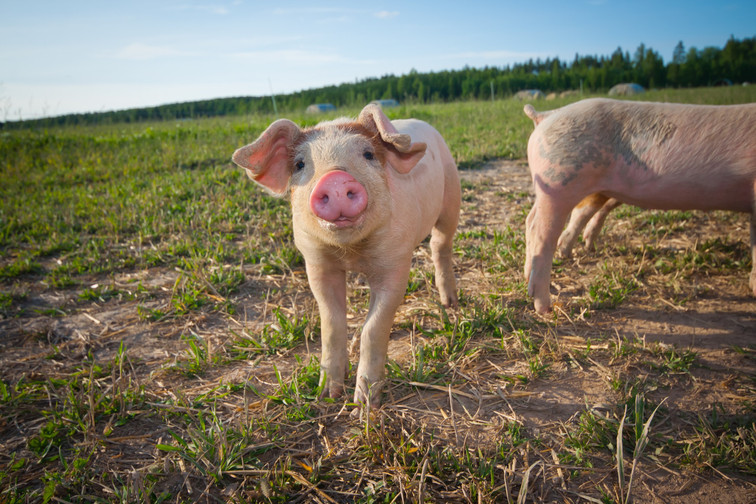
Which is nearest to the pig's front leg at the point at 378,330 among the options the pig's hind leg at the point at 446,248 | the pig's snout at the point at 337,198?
the pig's snout at the point at 337,198

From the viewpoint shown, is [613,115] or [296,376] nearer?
[296,376]

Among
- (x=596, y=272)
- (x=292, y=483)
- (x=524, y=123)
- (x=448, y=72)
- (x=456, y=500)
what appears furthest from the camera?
(x=448, y=72)

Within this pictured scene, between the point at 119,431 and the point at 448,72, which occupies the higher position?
the point at 448,72

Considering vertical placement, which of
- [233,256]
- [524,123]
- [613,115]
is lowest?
[233,256]

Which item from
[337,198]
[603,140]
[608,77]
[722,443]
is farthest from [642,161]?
[608,77]

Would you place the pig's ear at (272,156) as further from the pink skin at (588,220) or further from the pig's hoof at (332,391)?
the pink skin at (588,220)

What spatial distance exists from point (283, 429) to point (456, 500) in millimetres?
866

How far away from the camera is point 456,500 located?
5.46ft

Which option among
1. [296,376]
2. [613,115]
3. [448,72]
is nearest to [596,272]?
[613,115]

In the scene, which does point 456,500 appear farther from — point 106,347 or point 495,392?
point 106,347

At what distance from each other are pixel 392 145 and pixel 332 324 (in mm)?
947

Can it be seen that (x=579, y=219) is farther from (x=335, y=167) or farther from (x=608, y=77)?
(x=608, y=77)

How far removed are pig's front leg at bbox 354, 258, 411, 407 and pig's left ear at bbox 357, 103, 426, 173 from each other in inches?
19.3

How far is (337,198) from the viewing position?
1.79m
